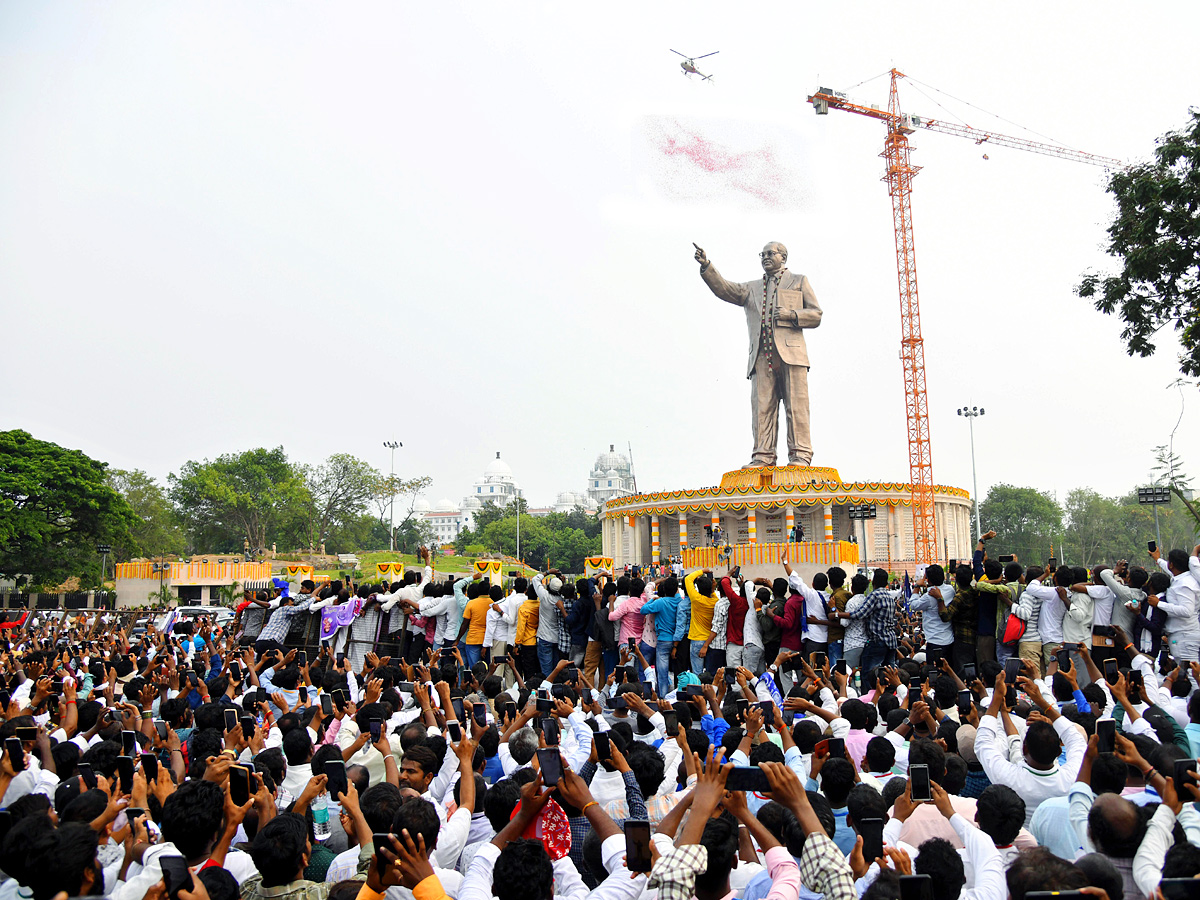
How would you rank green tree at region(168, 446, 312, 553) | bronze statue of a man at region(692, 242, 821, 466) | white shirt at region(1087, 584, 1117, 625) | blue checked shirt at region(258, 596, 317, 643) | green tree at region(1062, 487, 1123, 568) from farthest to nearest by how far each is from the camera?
green tree at region(1062, 487, 1123, 568) < green tree at region(168, 446, 312, 553) < bronze statue of a man at region(692, 242, 821, 466) < blue checked shirt at region(258, 596, 317, 643) < white shirt at region(1087, 584, 1117, 625)

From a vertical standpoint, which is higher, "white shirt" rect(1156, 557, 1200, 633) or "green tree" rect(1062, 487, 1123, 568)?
"green tree" rect(1062, 487, 1123, 568)

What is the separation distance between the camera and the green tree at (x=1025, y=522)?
242 ft

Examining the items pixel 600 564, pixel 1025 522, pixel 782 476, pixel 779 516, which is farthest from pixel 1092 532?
pixel 600 564

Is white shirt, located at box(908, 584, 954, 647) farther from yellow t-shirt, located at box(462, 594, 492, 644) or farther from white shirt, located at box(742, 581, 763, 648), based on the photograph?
yellow t-shirt, located at box(462, 594, 492, 644)

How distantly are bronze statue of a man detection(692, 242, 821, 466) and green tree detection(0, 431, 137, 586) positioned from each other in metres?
30.0

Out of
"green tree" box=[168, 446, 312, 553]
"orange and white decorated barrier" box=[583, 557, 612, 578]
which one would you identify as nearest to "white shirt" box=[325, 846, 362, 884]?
"orange and white decorated barrier" box=[583, 557, 612, 578]

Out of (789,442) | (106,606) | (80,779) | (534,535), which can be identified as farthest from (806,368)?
(534,535)

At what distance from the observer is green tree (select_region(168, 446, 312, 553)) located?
2394 inches

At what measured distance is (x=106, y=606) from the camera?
4041cm

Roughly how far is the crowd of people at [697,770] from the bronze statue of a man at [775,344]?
29.7 metres

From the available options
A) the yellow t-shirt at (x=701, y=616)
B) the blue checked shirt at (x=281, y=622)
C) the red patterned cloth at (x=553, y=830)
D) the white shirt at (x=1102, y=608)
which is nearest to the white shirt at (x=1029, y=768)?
the red patterned cloth at (x=553, y=830)

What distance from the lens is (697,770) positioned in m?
3.86

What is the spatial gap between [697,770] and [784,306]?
36863 mm

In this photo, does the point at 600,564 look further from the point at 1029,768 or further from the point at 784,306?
the point at 784,306
